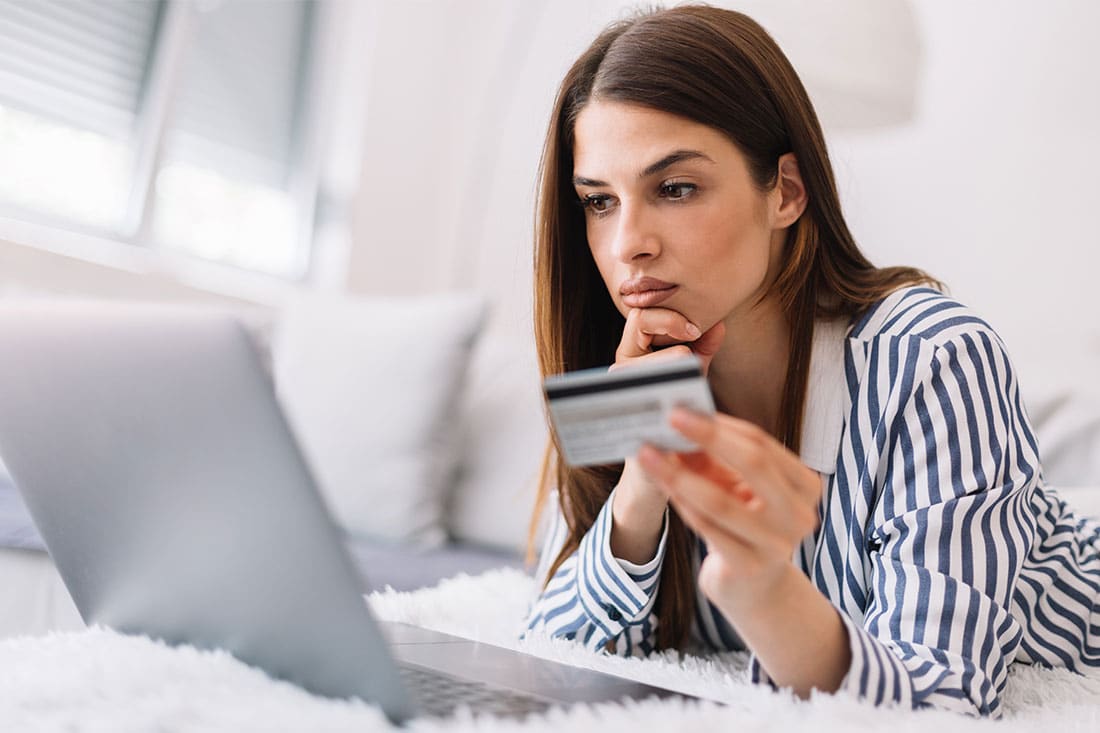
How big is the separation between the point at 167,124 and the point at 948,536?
2.54 m

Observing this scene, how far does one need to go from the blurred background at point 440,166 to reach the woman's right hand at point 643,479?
0.64 metres

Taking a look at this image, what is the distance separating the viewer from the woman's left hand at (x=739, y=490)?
20.5 inches

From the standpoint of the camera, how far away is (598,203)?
1.05 metres

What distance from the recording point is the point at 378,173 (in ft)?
9.73

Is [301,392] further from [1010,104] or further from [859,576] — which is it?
[1010,104]

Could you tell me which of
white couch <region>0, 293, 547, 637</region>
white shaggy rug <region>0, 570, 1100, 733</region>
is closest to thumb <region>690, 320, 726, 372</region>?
white shaggy rug <region>0, 570, 1100, 733</region>

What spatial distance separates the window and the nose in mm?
2037

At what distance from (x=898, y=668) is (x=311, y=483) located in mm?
417

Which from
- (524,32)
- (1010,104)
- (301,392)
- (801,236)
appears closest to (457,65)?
(524,32)

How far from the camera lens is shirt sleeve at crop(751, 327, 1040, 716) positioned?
0.69 metres

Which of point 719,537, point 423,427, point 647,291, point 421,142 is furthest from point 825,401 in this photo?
point 421,142

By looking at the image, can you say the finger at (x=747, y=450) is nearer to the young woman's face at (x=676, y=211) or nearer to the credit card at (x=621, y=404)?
the credit card at (x=621, y=404)

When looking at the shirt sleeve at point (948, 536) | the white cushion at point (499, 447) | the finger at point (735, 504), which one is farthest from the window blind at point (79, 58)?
the finger at point (735, 504)

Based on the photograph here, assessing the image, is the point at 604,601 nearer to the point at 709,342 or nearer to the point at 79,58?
the point at 709,342
